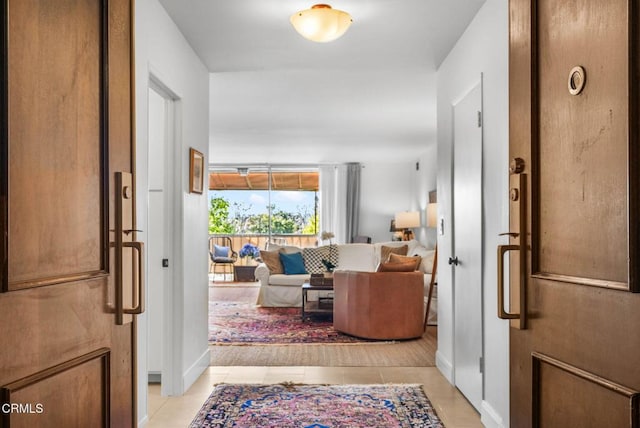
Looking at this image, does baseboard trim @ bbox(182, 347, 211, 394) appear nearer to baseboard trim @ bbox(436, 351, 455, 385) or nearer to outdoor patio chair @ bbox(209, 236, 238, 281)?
baseboard trim @ bbox(436, 351, 455, 385)

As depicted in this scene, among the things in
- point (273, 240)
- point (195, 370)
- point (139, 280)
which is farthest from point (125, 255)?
point (273, 240)

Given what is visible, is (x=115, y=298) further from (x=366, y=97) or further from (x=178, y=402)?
(x=366, y=97)

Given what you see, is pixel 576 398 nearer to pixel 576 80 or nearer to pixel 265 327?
pixel 576 80

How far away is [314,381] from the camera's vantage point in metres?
4.08

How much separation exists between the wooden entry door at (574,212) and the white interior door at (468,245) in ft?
5.96

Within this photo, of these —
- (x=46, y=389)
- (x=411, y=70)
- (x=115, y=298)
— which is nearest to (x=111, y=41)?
(x=115, y=298)

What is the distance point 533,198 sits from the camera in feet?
4.82

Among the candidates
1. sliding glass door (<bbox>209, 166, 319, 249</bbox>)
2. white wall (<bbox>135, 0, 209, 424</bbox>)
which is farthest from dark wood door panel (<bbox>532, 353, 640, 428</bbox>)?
sliding glass door (<bbox>209, 166, 319, 249</bbox>)

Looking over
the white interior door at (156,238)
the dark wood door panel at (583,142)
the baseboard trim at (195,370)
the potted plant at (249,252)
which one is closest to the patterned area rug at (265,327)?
the baseboard trim at (195,370)

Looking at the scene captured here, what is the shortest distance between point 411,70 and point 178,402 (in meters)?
3.10

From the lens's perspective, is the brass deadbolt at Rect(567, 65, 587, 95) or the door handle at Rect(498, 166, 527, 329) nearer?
the brass deadbolt at Rect(567, 65, 587, 95)

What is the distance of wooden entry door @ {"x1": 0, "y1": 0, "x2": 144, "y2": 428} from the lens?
47.8 inches

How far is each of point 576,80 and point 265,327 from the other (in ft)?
17.6

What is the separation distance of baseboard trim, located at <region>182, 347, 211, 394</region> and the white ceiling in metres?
2.28
